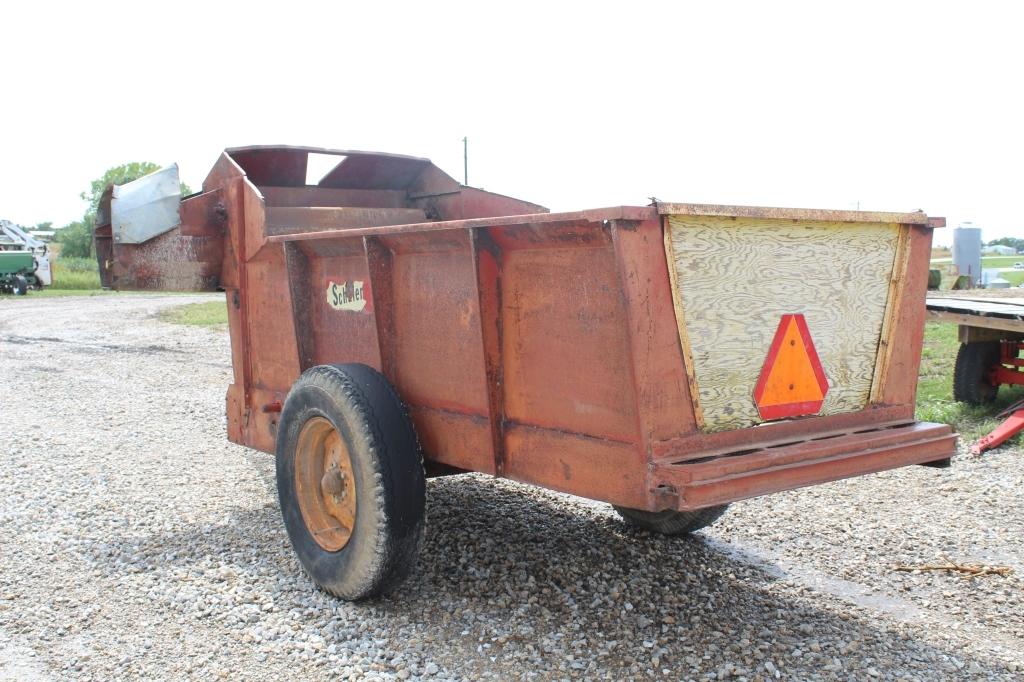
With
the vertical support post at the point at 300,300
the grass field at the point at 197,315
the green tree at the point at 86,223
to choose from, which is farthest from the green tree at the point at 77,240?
the vertical support post at the point at 300,300

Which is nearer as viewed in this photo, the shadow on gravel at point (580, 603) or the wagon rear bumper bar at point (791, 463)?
the wagon rear bumper bar at point (791, 463)

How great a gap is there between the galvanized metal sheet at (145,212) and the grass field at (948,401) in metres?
5.78

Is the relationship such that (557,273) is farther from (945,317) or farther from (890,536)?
(945,317)

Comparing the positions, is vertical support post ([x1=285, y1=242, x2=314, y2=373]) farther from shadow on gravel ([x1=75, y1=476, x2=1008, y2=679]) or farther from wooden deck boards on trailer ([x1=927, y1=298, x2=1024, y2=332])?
wooden deck boards on trailer ([x1=927, y1=298, x2=1024, y2=332])

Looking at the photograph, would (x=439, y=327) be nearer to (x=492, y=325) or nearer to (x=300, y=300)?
(x=492, y=325)

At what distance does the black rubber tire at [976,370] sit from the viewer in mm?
7855

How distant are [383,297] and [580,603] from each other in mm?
1561

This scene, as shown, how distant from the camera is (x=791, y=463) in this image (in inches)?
131

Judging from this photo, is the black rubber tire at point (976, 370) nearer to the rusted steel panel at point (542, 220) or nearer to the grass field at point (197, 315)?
the rusted steel panel at point (542, 220)

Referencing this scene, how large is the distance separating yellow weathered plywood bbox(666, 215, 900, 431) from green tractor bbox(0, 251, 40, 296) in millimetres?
29908

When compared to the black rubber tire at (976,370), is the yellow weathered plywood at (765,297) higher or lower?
higher

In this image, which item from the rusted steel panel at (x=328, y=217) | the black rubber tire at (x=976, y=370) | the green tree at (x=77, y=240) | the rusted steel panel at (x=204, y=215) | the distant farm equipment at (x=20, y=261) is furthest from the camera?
the green tree at (x=77, y=240)

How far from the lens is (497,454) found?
3.75m

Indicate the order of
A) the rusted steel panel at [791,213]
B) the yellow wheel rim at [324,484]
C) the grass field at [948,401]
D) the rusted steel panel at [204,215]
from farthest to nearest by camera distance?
the grass field at [948,401]
the rusted steel panel at [204,215]
the yellow wheel rim at [324,484]
the rusted steel panel at [791,213]
